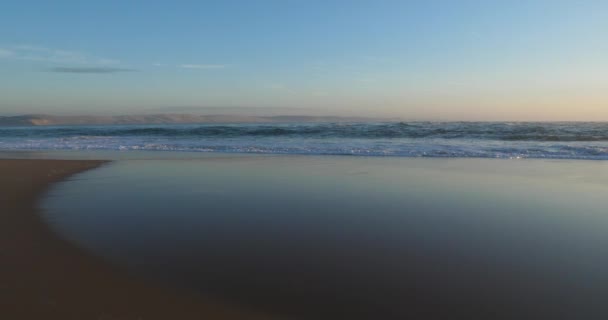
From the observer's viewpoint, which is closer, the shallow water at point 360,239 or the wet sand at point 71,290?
the wet sand at point 71,290

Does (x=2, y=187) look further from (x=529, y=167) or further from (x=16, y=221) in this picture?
(x=529, y=167)

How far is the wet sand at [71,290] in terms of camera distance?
2.34 meters

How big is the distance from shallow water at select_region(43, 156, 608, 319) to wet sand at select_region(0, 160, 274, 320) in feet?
0.50

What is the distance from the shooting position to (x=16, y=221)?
13.9 ft

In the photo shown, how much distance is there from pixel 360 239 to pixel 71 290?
2386mm

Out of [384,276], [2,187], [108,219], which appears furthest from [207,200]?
[2,187]

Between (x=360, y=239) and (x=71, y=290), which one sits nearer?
(x=71, y=290)

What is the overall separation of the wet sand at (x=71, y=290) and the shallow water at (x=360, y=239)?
15cm

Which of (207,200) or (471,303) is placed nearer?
(471,303)

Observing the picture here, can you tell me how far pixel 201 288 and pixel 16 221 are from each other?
9.65 feet

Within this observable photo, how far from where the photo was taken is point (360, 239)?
3.68 m

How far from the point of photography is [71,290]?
8.61 ft

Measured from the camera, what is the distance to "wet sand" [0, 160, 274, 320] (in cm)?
234

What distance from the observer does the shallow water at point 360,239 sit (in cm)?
254
